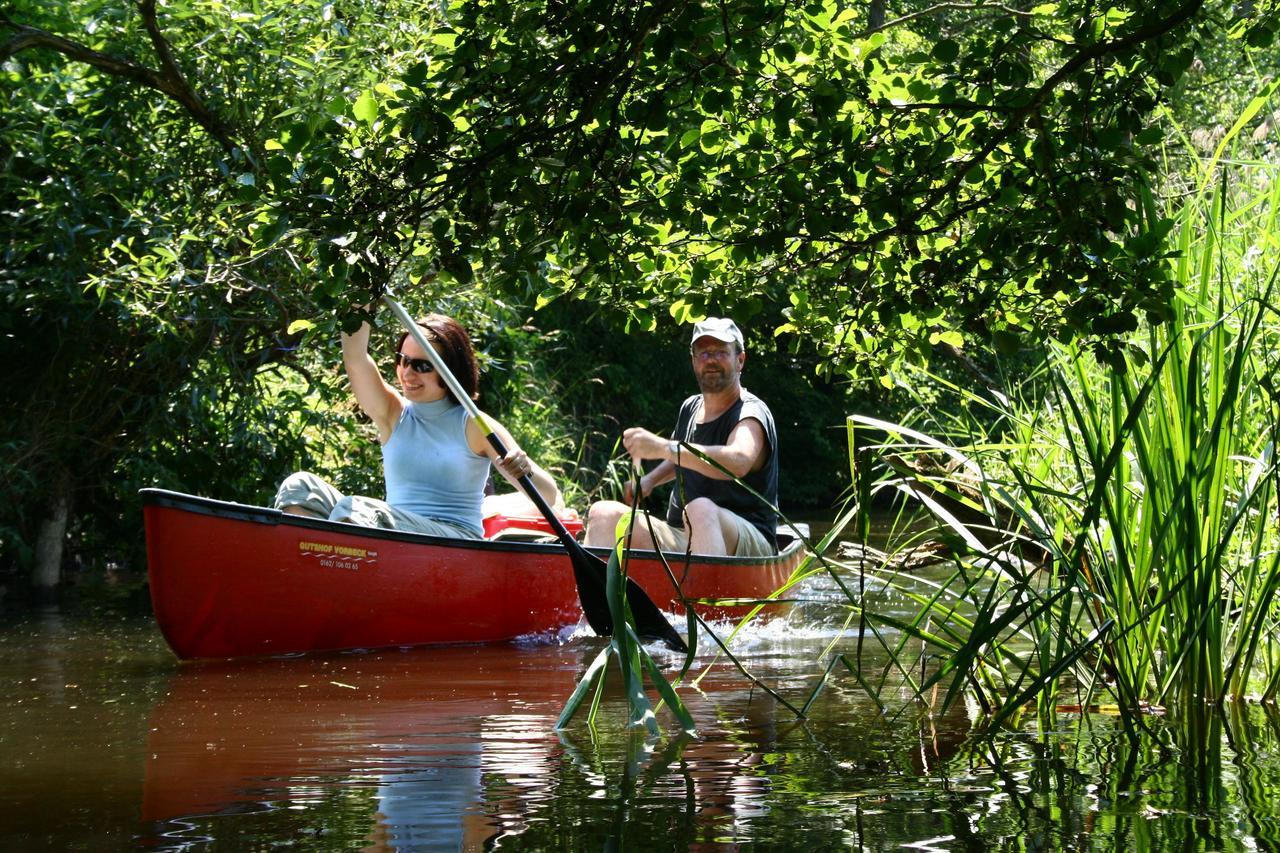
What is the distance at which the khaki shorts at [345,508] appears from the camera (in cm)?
562

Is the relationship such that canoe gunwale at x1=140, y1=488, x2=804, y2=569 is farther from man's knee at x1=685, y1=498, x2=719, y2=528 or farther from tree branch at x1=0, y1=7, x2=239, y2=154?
tree branch at x1=0, y1=7, x2=239, y2=154

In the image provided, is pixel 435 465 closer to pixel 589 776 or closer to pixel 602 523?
pixel 602 523

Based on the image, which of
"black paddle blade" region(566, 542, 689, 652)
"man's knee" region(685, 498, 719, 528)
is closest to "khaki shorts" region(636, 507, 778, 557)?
"man's knee" region(685, 498, 719, 528)

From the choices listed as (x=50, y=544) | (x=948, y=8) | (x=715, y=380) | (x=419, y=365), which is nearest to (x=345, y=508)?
(x=419, y=365)

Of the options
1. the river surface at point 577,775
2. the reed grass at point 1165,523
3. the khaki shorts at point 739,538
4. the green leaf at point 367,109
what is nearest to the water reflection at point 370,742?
the river surface at point 577,775

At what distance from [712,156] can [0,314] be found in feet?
16.3

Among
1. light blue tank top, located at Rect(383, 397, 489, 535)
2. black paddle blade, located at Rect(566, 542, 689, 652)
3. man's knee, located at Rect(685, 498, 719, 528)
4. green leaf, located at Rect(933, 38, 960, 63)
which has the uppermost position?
green leaf, located at Rect(933, 38, 960, 63)

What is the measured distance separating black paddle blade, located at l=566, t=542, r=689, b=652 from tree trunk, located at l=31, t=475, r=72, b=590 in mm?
3768

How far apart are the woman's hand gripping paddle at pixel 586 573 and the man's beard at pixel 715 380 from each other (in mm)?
1190

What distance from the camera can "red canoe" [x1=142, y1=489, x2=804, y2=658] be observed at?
5.21m

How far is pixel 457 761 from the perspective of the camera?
3.23m

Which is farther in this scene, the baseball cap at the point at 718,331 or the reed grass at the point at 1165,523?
the baseball cap at the point at 718,331

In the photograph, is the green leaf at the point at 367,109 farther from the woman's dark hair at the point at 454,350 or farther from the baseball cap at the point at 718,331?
the baseball cap at the point at 718,331

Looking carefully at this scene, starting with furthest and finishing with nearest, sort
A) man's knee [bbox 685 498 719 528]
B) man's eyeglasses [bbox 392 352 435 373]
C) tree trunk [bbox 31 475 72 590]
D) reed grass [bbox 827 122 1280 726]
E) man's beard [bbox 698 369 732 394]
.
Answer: tree trunk [bbox 31 475 72 590] < man's beard [bbox 698 369 732 394] < man's knee [bbox 685 498 719 528] < man's eyeglasses [bbox 392 352 435 373] < reed grass [bbox 827 122 1280 726]
